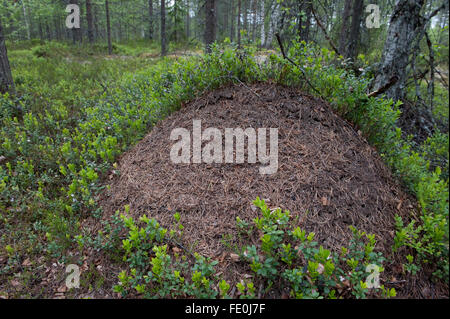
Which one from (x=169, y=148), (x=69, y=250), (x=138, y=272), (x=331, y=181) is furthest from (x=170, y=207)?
(x=331, y=181)

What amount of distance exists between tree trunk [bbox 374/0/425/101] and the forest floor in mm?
1500

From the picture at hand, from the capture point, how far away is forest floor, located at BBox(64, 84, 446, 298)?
2.64 m

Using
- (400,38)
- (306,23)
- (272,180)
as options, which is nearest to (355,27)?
(306,23)

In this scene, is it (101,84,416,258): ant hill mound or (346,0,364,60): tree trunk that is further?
(346,0,364,60): tree trunk

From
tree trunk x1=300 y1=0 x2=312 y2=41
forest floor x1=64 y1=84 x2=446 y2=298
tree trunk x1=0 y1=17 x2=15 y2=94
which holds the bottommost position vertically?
forest floor x1=64 y1=84 x2=446 y2=298

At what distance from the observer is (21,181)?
13.2 ft

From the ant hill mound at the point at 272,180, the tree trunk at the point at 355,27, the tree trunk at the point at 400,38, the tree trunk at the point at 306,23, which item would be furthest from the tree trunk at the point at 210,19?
the tree trunk at the point at 400,38

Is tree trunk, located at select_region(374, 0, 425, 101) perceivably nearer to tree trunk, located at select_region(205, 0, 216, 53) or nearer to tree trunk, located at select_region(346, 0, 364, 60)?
tree trunk, located at select_region(346, 0, 364, 60)

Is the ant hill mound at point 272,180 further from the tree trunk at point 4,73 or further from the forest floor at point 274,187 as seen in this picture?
the tree trunk at point 4,73

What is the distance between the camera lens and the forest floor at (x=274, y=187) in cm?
264

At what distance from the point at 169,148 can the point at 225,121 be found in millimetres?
903

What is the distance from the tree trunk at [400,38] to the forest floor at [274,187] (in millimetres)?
1500

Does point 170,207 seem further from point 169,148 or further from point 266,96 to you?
point 266,96

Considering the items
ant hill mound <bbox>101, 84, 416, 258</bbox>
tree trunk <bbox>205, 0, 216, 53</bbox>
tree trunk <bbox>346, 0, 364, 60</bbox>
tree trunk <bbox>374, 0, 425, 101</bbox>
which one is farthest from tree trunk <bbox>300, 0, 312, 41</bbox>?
ant hill mound <bbox>101, 84, 416, 258</bbox>
